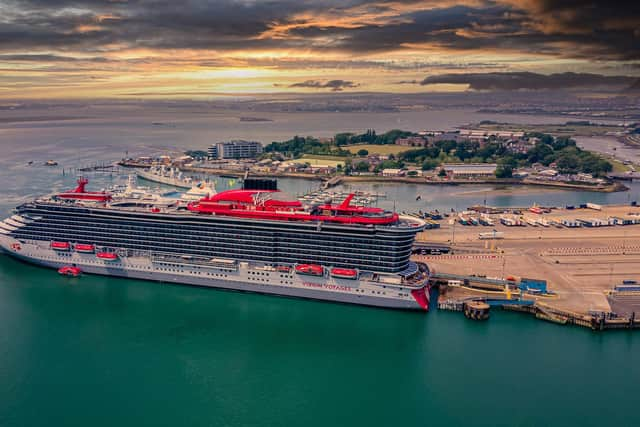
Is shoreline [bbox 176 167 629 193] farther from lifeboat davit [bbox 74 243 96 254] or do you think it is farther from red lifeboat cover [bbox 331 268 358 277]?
red lifeboat cover [bbox 331 268 358 277]

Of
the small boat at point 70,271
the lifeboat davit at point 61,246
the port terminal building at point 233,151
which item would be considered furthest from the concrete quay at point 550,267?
the port terminal building at point 233,151

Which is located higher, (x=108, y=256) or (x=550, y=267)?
(x=108, y=256)

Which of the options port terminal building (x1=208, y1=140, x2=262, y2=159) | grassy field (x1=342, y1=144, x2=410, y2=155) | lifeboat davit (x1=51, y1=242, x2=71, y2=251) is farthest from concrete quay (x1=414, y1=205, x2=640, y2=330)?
port terminal building (x1=208, y1=140, x2=262, y2=159)

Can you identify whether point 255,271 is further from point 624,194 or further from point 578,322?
point 624,194

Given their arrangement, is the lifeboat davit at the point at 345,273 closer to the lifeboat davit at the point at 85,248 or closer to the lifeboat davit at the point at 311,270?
the lifeboat davit at the point at 311,270

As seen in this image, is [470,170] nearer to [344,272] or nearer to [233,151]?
[233,151]

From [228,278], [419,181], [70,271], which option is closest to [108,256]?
[70,271]
